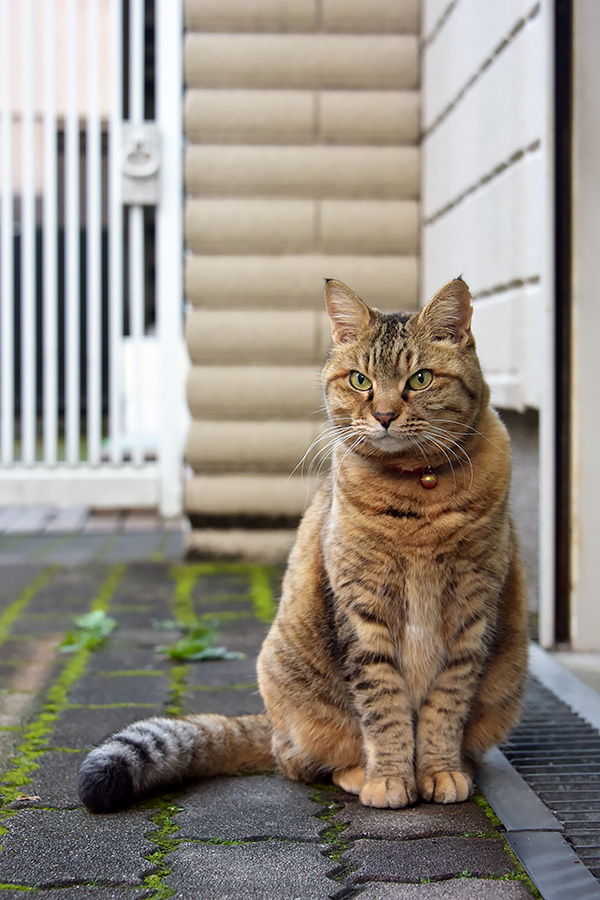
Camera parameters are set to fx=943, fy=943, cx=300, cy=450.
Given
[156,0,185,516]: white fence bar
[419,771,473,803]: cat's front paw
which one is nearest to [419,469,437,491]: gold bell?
[419,771,473,803]: cat's front paw

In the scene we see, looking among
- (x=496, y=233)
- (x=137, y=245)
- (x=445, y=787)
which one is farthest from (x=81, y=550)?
(x=445, y=787)

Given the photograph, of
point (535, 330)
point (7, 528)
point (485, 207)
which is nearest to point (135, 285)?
point (7, 528)

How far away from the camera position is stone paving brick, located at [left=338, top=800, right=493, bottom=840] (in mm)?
1774

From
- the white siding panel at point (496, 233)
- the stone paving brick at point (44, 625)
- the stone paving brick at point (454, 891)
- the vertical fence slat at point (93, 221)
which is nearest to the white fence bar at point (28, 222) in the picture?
the vertical fence slat at point (93, 221)

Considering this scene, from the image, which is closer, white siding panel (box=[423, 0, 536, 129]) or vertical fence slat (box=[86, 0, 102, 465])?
white siding panel (box=[423, 0, 536, 129])

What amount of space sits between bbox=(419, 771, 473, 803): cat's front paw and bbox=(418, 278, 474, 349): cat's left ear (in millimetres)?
879

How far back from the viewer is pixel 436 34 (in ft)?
14.1

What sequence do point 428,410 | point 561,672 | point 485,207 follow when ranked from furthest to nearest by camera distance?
point 485,207, point 561,672, point 428,410

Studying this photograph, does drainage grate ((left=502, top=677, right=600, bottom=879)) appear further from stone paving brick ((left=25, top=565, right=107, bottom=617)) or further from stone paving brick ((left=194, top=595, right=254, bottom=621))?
stone paving brick ((left=25, top=565, right=107, bottom=617))

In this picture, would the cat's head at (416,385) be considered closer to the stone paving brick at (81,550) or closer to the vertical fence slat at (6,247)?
the stone paving brick at (81,550)

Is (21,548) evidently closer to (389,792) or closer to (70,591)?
(70,591)

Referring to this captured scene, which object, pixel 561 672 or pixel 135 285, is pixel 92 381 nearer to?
pixel 135 285

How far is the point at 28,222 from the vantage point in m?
5.79

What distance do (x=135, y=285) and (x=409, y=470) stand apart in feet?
13.3
